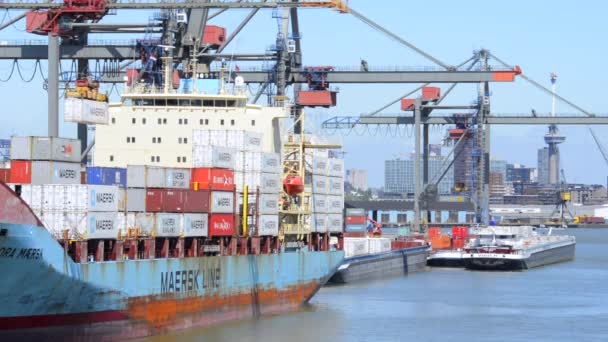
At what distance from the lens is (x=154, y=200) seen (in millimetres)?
32031

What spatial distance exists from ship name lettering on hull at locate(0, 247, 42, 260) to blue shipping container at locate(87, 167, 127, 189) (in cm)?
452

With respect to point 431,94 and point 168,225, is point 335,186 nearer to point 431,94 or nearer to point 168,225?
point 168,225

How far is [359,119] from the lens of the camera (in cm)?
11256

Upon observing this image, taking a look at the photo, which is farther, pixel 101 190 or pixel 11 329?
pixel 101 190

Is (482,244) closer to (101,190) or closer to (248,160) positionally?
(248,160)

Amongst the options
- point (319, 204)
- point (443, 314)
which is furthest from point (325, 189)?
point (443, 314)

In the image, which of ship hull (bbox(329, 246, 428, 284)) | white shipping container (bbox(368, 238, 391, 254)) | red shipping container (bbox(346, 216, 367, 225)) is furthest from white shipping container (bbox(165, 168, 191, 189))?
red shipping container (bbox(346, 216, 367, 225))

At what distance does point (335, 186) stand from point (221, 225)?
9985 millimetres

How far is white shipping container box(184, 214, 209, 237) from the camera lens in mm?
33250

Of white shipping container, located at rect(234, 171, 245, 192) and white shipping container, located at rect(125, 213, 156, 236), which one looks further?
white shipping container, located at rect(234, 171, 245, 192)

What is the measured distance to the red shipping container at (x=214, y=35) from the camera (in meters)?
57.9

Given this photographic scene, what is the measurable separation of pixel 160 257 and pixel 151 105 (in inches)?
333

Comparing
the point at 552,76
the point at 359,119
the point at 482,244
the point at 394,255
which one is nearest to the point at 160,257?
the point at 394,255

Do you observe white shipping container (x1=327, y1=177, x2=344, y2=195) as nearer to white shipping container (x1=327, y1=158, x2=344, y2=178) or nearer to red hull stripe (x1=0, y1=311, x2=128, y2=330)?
white shipping container (x1=327, y1=158, x2=344, y2=178)
